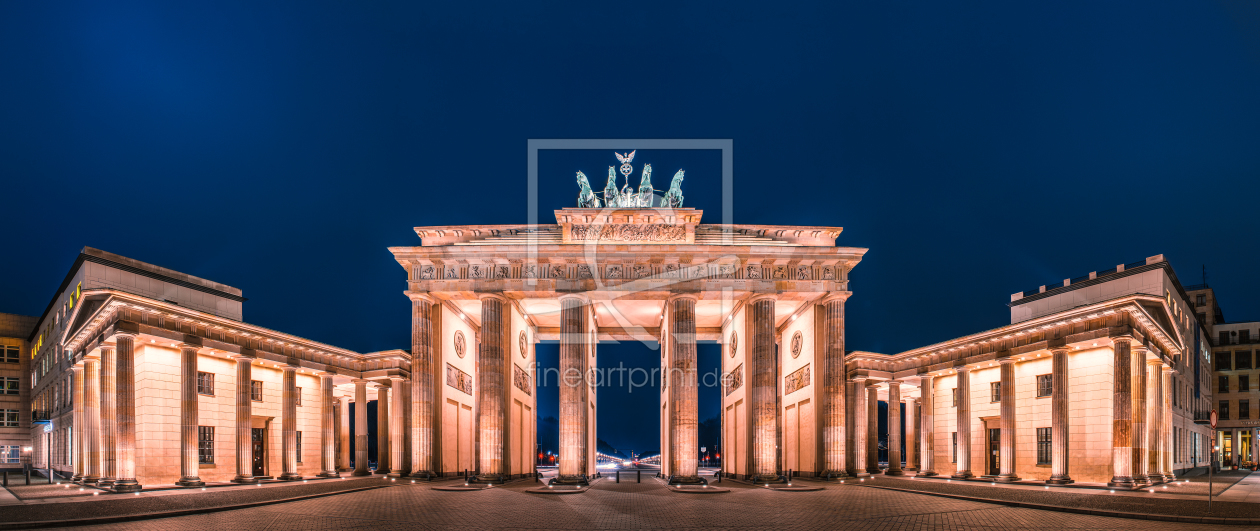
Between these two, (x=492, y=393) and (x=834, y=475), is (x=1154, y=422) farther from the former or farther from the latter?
(x=492, y=393)

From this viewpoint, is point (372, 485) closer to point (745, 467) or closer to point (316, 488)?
point (316, 488)

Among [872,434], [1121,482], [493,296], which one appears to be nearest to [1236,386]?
[872,434]

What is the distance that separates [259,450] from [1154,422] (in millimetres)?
44349

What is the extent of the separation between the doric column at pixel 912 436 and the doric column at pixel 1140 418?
16.1 metres

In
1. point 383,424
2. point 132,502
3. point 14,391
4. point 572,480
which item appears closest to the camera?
point 132,502

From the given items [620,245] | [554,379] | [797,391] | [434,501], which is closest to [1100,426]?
[797,391]

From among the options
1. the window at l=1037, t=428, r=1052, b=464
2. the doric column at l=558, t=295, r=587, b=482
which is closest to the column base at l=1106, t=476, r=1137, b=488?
the window at l=1037, t=428, r=1052, b=464

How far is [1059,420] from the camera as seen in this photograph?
3219cm

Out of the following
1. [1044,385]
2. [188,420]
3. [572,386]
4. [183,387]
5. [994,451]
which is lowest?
[994,451]

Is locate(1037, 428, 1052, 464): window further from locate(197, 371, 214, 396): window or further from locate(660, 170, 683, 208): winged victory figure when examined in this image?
locate(197, 371, 214, 396): window

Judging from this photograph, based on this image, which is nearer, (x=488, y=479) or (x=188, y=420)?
(x=188, y=420)

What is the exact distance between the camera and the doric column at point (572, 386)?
123 feet

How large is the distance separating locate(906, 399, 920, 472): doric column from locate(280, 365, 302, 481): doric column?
35570 mm

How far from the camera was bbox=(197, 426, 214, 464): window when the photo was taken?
35.5 m
